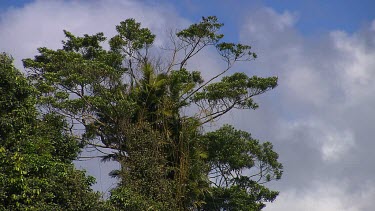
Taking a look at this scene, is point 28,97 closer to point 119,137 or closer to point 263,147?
point 119,137

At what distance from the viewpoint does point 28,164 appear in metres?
12.0

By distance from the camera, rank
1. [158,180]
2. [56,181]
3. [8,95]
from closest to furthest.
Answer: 1. [8,95]
2. [56,181]
3. [158,180]

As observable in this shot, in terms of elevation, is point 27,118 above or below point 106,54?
below

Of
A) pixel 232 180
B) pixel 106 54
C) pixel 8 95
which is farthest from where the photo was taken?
pixel 232 180

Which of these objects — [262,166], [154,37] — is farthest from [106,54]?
[262,166]

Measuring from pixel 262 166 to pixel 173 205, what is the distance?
23.9 feet

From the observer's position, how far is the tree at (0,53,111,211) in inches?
465

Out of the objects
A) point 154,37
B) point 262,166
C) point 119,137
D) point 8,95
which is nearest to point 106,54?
point 154,37

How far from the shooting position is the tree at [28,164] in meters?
11.8

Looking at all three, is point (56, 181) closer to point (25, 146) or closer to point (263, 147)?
point (25, 146)

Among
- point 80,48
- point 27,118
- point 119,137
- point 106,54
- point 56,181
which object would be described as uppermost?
point 80,48

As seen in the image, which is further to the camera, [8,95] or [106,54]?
[106,54]

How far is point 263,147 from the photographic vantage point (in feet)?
75.6

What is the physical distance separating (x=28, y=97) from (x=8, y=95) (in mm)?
475
